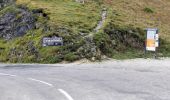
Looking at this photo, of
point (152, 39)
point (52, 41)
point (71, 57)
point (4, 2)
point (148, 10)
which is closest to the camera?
point (71, 57)

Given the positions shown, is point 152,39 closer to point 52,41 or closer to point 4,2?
point 52,41

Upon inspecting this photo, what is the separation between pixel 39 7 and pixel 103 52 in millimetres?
11140

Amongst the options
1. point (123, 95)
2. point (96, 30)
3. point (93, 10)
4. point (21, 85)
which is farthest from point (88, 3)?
point (123, 95)

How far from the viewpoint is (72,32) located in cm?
3922

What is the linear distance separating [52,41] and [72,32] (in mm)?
2270

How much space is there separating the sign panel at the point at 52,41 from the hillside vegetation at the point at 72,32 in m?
0.45

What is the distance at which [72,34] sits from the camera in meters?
38.7

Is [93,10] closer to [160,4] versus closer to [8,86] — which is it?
[160,4]

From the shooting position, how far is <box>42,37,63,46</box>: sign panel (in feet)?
124

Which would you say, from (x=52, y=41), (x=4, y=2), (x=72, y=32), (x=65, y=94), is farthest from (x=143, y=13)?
(x=65, y=94)

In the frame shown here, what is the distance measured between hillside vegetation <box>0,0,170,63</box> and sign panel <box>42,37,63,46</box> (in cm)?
45

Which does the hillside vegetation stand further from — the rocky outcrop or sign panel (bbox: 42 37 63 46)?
sign panel (bbox: 42 37 63 46)

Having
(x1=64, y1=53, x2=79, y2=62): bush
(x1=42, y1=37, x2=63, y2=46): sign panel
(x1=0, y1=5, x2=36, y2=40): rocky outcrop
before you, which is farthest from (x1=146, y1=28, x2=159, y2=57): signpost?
(x1=0, y1=5, x2=36, y2=40): rocky outcrop

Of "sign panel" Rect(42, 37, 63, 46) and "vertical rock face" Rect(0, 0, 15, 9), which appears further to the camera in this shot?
"vertical rock face" Rect(0, 0, 15, 9)
